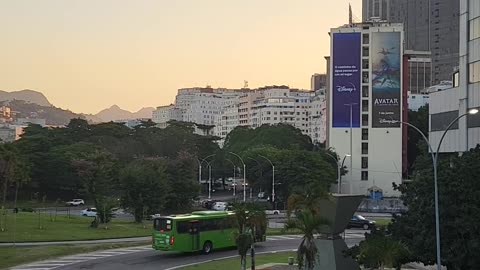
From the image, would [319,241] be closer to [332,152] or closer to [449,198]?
[449,198]

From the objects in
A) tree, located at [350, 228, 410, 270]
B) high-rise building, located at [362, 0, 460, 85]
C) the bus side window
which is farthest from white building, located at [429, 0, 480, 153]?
high-rise building, located at [362, 0, 460, 85]

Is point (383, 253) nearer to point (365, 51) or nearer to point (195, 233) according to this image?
point (195, 233)

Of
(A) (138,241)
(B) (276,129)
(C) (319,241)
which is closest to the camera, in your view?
(C) (319,241)

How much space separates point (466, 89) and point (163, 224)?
29078mm

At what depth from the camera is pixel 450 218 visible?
24.9 meters

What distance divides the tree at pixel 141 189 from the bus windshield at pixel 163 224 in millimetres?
20247

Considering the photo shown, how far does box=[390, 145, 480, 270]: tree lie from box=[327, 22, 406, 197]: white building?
242ft

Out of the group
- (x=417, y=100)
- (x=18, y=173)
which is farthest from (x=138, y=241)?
(x=417, y=100)

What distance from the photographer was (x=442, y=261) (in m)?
24.8

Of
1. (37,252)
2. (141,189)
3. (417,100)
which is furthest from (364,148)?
(37,252)

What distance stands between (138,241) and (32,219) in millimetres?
14339

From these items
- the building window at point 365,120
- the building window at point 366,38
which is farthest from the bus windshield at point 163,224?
the building window at point 366,38

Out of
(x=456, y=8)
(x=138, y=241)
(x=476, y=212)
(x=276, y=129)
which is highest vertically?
(x=456, y=8)

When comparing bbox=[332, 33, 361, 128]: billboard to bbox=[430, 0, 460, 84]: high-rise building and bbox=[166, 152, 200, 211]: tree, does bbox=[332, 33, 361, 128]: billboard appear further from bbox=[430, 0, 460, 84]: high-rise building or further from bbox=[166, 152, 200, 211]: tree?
bbox=[430, 0, 460, 84]: high-rise building
